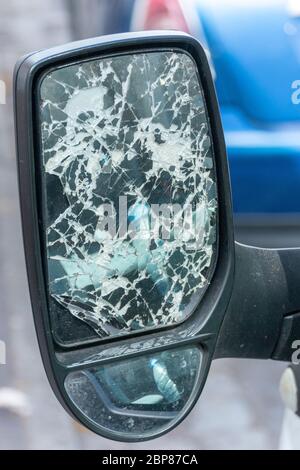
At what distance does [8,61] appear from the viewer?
3637 millimetres

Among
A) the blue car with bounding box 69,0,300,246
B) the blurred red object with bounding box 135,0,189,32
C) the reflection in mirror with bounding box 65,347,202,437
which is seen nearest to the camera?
the reflection in mirror with bounding box 65,347,202,437

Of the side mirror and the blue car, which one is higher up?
the blue car

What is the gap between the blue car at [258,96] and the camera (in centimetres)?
186

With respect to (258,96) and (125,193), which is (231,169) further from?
(125,193)

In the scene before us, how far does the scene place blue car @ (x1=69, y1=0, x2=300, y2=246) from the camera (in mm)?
1861

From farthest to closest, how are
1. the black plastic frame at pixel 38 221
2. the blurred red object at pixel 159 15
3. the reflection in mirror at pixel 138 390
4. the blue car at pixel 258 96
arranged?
the blurred red object at pixel 159 15 → the blue car at pixel 258 96 → the reflection in mirror at pixel 138 390 → the black plastic frame at pixel 38 221

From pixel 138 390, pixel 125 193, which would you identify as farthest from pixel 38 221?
pixel 138 390

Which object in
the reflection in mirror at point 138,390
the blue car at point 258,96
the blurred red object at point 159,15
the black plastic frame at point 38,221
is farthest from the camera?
the blurred red object at point 159,15

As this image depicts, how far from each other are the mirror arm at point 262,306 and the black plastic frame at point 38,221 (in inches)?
1.1

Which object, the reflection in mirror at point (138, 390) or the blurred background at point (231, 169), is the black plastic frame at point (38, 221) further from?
the blurred background at point (231, 169)

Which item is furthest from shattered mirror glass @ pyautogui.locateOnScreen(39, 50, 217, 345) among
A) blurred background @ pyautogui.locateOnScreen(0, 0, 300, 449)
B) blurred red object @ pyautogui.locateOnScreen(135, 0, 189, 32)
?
blurred red object @ pyautogui.locateOnScreen(135, 0, 189, 32)

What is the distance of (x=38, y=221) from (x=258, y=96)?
99 centimetres

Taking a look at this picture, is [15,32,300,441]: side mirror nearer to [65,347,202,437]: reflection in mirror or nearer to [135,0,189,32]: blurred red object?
[65,347,202,437]: reflection in mirror

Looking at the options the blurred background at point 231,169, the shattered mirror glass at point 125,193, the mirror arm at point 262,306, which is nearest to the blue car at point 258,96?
the blurred background at point 231,169
